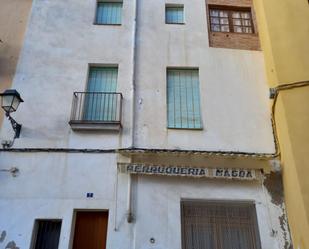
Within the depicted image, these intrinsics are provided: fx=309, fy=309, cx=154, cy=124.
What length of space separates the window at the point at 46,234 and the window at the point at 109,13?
5.86 metres

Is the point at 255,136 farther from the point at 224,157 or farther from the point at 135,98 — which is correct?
the point at 135,98

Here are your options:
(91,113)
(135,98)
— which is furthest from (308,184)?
(91,113)

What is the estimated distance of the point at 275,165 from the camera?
7.22m

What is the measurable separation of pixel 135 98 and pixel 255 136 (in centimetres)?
322

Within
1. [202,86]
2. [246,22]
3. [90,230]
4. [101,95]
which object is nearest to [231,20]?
[246,22]

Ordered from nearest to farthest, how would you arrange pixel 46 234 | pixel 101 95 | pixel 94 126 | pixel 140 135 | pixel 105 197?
pixel 46 234 → pixel 105 197 → pixel 94 126 → pixel 140 135 → pixel 101 95

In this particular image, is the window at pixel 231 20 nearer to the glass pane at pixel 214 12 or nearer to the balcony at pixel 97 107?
the glass pane at pixel 214 12

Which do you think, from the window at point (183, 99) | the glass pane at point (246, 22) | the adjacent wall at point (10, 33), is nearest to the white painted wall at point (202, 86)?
the window at point (183, 99)

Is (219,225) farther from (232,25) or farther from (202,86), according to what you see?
(232,25)

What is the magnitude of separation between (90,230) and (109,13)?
640cm

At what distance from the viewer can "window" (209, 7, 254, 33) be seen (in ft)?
31.2

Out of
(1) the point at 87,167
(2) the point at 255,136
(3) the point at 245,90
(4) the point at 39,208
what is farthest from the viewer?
(3) the point at 245,90

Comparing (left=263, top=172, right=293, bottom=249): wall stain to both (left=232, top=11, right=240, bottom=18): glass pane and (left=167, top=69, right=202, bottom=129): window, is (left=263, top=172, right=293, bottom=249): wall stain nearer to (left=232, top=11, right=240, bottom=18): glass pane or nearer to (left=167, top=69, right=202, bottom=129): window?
(left=167, top=69, right=202, bottom=129): window

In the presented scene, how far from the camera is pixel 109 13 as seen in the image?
9.59 m
